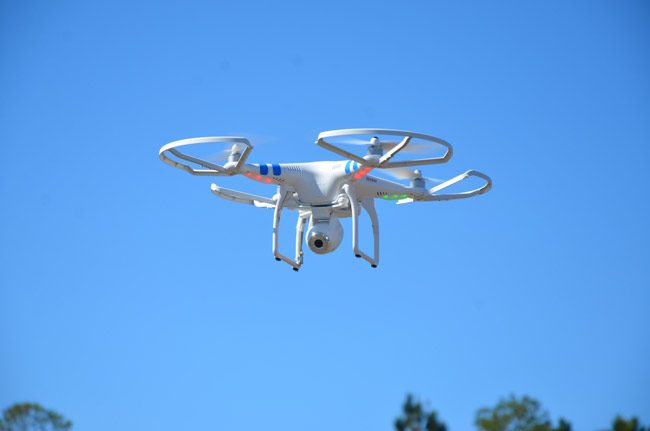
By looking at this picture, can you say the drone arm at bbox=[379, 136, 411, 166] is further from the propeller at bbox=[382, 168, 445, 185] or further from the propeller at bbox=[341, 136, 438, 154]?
the propeller at bbox=[382, 168, 445, 185]

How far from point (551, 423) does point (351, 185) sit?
44.1ft

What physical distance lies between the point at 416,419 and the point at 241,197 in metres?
12.5

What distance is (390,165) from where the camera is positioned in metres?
59.6

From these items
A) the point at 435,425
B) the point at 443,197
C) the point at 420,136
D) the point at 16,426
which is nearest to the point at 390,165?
the point at 420,136

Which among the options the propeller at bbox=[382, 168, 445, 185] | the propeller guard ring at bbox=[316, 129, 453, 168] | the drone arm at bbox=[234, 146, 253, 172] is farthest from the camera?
the propeller at bbox=[382, 168, 445, 185]

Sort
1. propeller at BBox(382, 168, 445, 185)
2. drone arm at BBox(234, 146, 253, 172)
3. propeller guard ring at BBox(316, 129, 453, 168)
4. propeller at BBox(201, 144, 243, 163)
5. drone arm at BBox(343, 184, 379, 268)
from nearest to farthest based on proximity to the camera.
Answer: propeller guard ring at BBox(316, 129, 453, 168) < drone arm at BBox(234, 146, 253, 172) < drone arm at BBox(343, 184, 379, 268) < propeller at BBox(201, 144, 243, 163) < propeller at BBox(382, 168, 445, 185)

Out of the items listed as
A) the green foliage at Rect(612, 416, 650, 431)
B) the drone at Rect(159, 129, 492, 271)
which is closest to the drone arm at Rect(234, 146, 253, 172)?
the drone at Rect(159, 129, 492, 271)

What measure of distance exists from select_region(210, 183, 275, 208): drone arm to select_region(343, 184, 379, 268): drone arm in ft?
18.0

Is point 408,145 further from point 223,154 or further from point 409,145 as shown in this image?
point 223,154

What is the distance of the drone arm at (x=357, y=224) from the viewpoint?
61094mm

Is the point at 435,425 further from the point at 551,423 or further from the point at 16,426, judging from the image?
the point at 16,426

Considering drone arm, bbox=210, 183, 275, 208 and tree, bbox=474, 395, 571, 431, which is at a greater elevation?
drone arm, bbox=210, 183, 275, 208

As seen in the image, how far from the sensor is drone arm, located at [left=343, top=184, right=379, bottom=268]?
6109cm

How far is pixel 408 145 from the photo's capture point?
60.1 meters
